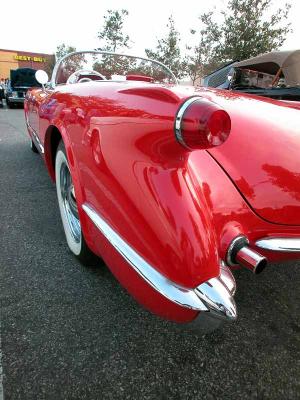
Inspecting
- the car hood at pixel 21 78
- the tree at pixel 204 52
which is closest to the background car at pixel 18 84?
the car hood at pixel 21 78

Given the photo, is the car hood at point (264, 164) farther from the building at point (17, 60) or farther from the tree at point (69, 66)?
the building at point (17, 60)

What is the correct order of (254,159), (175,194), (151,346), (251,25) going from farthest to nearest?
(251,25) < (151,346) < (254,159) < (175,194)

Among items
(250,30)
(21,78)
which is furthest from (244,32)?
(21,78)

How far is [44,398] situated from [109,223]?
0.69 metres

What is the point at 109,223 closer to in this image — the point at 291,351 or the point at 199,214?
the point at 199,214

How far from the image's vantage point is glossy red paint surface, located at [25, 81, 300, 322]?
0.97 m

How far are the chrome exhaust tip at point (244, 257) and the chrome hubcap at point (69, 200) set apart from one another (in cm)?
113

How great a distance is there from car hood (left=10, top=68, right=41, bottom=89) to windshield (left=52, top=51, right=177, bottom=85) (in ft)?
44.4

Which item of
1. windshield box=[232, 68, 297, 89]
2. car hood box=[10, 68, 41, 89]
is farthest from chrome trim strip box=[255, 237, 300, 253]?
car hood box=[10, 68, 41, 89]

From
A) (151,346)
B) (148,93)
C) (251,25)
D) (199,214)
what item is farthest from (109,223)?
(251,25)

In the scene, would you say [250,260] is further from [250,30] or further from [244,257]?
[250,30]

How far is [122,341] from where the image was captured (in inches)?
55.1

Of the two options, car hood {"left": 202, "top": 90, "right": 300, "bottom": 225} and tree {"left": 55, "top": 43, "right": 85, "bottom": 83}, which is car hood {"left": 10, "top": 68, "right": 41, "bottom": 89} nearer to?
tree {"left": 55, "top": 43, "right": 85, "bottom": 83}

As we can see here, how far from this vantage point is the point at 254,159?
4.15 feet
